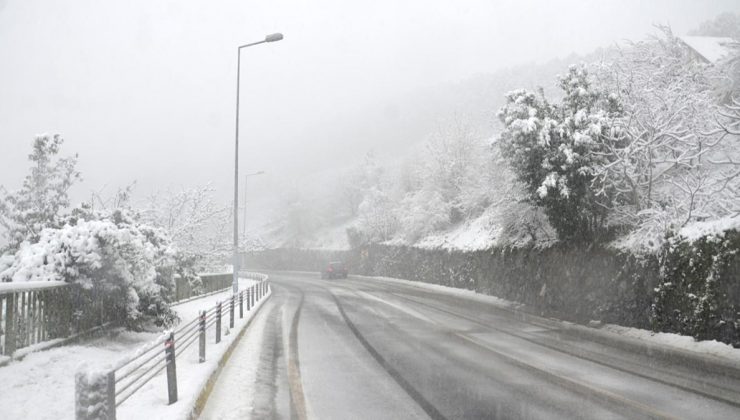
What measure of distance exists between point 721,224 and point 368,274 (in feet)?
153

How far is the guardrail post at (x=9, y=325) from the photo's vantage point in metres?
8.88

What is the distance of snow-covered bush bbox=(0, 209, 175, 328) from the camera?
38.7 ft

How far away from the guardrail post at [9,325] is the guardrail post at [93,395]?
5400 mm

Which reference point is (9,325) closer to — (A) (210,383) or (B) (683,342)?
(A) (210,383)

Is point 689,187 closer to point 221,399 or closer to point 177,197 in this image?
point 221,399

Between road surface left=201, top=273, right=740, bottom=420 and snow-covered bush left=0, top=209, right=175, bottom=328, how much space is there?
290 cm

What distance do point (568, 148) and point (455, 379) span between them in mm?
10848

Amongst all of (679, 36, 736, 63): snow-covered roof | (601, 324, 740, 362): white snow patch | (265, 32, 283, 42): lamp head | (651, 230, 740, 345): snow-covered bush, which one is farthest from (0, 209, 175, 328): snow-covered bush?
(679, 36, 736, 63): snow-covered roof

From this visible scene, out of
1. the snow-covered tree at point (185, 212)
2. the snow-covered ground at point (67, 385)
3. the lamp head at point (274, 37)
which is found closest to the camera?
the snow-covered ground at point (67, 385)

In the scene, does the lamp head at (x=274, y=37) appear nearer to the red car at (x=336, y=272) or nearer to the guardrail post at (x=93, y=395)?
the guardrail post at (x=93, y=395)

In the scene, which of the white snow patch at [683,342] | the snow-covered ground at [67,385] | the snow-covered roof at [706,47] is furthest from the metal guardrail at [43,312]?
the snow-covered roof at [706,47]

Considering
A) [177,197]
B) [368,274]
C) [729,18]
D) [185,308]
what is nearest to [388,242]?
[368,274]

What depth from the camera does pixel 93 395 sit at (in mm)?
4676

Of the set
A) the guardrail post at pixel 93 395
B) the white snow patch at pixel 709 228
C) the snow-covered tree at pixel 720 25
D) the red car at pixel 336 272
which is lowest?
the red car at pixel 336 272
